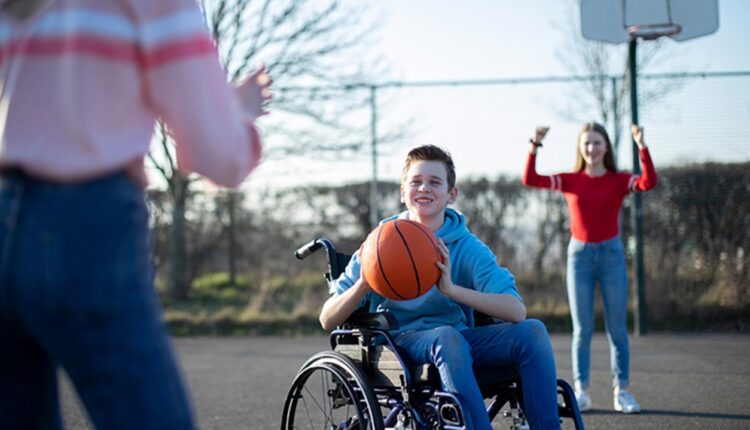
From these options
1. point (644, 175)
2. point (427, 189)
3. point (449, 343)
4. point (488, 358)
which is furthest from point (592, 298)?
point (449, 343)

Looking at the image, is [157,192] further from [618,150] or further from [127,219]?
[127,219]

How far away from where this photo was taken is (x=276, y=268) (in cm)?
1225

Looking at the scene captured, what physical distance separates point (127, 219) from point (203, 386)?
5995mm

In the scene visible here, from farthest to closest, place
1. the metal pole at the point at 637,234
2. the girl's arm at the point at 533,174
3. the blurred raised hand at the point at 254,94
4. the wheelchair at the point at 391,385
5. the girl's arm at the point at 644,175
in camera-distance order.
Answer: the metal pole at the point at 637,234, the girl's arm at the point at 533,174, the girl's arm at the point at 644,175, the wheelchair at the point at 391,385, the blurred raised hand at the point at 254,94

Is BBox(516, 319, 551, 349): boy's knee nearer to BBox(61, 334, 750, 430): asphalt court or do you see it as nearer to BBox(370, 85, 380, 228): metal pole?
BBox(61, 334, 750, 430): asphalt court

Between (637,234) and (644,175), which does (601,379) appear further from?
(637,234)

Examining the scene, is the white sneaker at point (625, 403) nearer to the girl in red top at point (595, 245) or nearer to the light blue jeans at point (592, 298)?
the girl in red top at point (595, 245)

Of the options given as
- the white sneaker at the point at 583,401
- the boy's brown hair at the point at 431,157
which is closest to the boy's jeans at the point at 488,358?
the boy's brown hair at the point at 431,157

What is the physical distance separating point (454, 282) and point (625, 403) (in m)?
2.54

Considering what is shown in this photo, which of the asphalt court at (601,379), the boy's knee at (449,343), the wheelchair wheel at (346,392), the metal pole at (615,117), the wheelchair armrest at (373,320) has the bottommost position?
the asphalt court at (601,379)

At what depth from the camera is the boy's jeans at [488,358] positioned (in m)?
3.61

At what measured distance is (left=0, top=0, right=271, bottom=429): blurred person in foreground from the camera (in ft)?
5.82

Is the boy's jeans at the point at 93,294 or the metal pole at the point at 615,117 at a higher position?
the metal pole at the point at 615,117

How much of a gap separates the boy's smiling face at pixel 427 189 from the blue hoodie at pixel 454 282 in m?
0.10
